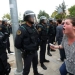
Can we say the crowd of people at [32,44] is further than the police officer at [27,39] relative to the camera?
No

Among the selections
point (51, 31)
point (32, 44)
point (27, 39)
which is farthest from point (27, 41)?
point (51, 31)

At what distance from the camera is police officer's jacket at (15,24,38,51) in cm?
280

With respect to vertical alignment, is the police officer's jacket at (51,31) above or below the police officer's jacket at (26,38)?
below

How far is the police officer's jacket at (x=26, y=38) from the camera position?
2803 millimetres

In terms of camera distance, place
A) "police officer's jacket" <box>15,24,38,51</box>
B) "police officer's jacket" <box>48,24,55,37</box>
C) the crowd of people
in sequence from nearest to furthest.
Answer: the crowd of people
"police officer's jacket" <box>15,24,38,51</box>
"police officer's jacket" <box>48,24,55,37</box>

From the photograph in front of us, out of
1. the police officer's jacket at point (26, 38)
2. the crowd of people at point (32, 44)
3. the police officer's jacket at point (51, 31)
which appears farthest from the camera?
the police officer's jacket at point (51, 31)

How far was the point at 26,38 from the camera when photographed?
2.86m

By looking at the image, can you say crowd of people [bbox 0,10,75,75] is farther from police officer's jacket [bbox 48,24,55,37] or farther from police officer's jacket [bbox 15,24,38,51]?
police officer's jacket [bbox 48,24,55,37]

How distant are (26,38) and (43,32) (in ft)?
4.45

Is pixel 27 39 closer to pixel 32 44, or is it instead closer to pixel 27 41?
pixel 27 41

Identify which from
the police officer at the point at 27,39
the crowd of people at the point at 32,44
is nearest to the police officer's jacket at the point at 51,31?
the crowd of people at the point at 32,44

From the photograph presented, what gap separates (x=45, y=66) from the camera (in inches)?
167

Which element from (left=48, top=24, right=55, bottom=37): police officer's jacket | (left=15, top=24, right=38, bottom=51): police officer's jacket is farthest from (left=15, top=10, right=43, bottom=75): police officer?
(left=48, top=24, right=55, bottom=37): police officer's jacket

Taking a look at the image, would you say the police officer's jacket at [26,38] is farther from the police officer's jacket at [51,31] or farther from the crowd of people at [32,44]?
the police officer's jacket at [51,31]
